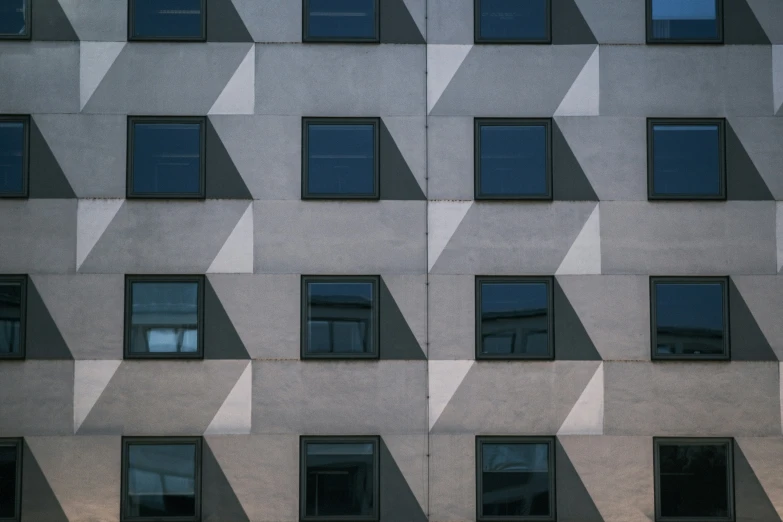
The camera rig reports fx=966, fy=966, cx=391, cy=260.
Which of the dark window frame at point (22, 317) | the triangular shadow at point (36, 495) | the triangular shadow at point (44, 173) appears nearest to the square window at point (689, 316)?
the triangular shadow at point (44, 173)

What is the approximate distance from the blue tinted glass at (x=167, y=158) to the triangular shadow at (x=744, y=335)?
8.49 meters

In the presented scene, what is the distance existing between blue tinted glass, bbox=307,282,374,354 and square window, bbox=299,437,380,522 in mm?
1443

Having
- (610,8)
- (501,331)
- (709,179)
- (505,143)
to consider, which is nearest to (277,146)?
(505,143)

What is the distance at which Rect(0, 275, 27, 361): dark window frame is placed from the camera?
48.3 feet

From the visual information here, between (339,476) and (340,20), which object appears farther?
(340,20)

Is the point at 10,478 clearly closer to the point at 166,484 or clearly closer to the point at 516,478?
the point at 166,484

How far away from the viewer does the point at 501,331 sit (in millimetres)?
14953

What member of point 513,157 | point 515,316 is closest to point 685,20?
point 513,157

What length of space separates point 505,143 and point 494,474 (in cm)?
514

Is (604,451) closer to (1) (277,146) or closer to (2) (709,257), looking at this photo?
(2) (709,257)

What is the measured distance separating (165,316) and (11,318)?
2353mm

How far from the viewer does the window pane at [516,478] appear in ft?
48.5

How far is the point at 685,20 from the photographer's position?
50.7ft

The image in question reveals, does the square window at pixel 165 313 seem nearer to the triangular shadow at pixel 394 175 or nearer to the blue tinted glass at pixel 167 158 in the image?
the blue tinted glass at pixel 167 158
